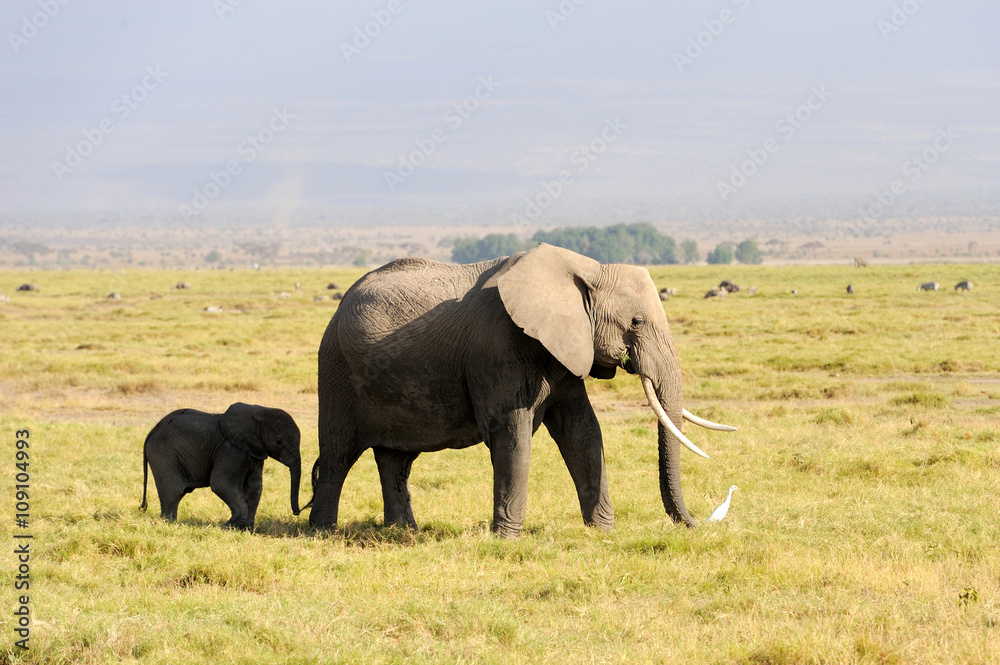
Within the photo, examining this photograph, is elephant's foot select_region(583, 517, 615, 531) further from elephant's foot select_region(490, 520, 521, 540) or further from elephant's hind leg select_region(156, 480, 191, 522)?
elephant's hind leg select_region(156, 480, 191, 522)

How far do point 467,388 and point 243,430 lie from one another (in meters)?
2.31

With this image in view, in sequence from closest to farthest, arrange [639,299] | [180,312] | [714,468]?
[639,299] → [714,468] → [180,312]

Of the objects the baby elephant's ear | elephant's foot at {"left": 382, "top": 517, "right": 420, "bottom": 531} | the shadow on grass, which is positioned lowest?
the shadow on grass

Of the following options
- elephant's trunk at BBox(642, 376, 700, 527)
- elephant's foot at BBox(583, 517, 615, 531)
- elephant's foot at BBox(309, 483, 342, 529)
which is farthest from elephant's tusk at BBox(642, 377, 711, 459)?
elephant's foot at BBox(309, 483, 342, 529)

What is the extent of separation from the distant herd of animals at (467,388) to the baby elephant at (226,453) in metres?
0.01

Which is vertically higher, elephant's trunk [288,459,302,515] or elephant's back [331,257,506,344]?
elephant's back [331,257,506,344]

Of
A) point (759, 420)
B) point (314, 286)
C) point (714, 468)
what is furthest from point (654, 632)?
point (314, 286)

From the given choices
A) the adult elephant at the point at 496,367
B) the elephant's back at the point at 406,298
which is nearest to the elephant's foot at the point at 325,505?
the adult elephant at the point at 496,367

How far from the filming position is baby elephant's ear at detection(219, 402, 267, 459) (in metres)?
9.90

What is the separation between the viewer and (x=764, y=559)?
8055 mm

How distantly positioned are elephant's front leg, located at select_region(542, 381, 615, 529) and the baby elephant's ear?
281cm

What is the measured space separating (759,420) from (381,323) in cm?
854

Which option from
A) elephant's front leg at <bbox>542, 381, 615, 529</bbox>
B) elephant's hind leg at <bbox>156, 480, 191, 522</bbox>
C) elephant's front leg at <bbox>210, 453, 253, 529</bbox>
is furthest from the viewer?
elephant's hind leg at <bbox>156, 480, 191, 522</bbox>

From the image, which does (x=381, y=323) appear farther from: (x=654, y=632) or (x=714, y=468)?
(x=714, y=468)
